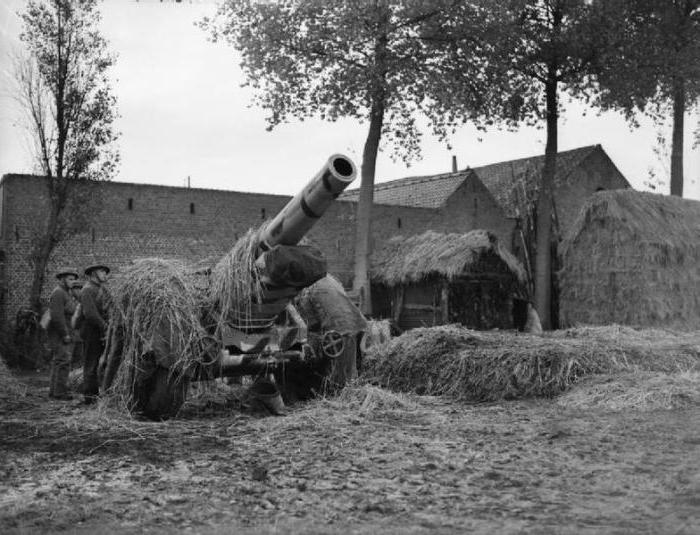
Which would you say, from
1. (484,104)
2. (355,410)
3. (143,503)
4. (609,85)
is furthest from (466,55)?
(143,503)

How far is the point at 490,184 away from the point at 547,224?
987 centimetres

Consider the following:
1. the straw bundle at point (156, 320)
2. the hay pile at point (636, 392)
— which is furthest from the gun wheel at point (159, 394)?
the hay pile at point (636, 392)

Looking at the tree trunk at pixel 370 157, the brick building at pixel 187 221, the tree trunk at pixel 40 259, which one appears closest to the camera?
the tree trunk at pixel 40 259

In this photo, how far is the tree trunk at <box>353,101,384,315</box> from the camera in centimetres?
2053

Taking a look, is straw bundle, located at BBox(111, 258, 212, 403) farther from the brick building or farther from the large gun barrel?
the brick building

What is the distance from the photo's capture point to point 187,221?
20.2 meters

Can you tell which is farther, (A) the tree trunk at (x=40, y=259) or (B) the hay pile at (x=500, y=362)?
(A) the tree trunk at (x=40, y=259)

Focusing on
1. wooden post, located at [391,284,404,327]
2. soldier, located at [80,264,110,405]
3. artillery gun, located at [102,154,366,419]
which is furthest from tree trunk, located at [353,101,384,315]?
artillery gun, located at [102,154,366,419]

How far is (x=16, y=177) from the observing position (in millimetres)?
18250

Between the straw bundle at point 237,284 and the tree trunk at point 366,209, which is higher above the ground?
the tree trunk at point 366,209

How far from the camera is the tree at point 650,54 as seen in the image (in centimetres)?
2253

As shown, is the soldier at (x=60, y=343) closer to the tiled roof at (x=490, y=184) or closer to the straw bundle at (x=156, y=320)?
the straw bundle at (x=156, y=320)

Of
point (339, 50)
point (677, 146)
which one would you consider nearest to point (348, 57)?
point (339, 50)

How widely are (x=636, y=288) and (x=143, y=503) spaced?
16.2m
